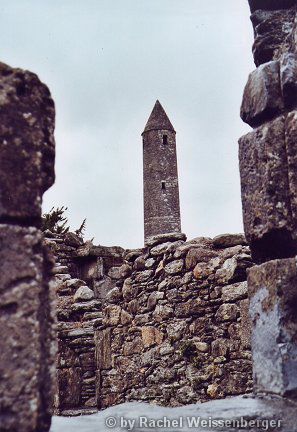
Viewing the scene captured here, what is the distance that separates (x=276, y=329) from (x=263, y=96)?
3.49 ft

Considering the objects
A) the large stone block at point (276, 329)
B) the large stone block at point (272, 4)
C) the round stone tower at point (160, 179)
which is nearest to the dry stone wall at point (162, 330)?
the large stone block at point (276, 329)

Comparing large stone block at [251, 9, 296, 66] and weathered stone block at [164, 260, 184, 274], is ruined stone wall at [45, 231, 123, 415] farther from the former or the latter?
large stone block at [251, 9, 296, 66]

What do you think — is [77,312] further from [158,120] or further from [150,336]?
[158,120]

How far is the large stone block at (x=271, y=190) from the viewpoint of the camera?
9.04 ft

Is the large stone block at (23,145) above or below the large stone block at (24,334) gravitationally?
above

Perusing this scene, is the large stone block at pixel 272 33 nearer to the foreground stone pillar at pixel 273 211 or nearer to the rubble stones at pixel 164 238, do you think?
the foreground stone pillar at pixel 273 211

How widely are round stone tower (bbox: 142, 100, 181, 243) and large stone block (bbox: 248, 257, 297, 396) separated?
1178 inches

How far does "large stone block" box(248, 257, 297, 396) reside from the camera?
2.62 meters

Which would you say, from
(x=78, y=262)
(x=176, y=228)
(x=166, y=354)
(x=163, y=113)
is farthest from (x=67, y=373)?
(x=163, y=113)

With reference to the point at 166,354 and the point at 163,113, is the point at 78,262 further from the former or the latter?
the point at 163,113

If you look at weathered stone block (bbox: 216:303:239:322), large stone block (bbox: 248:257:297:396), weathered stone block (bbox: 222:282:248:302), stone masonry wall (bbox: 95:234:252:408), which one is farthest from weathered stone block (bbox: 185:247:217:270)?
large stone block (bbox: 248:257:297:396)

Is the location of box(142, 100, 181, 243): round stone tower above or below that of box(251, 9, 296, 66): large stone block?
above

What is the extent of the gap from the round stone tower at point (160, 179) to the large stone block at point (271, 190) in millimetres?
29848

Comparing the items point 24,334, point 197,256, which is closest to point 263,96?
point 24,334
